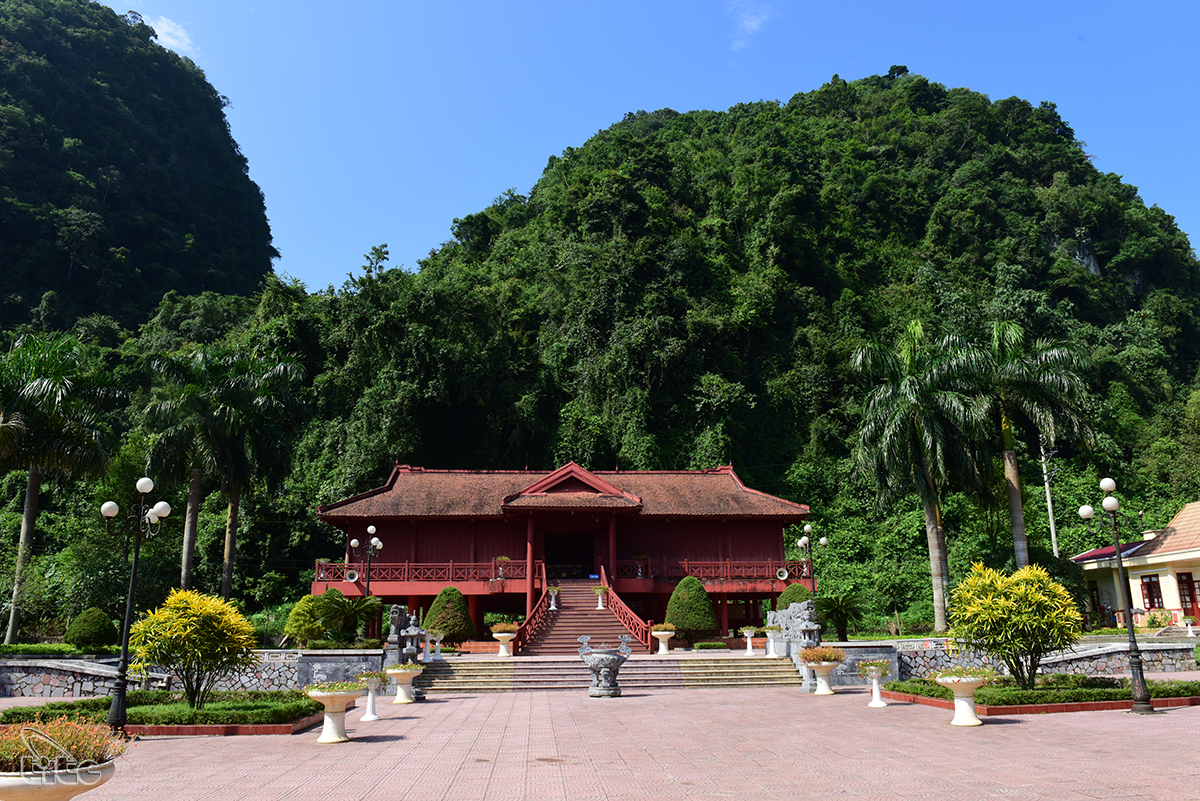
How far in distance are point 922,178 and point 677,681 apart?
52.5 m

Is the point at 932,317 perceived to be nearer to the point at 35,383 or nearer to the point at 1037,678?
the point at 1037,678

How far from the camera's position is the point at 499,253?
5562 cm

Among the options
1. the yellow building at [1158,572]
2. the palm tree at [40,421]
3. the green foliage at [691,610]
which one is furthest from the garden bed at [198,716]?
the yellow building at [1158,572]

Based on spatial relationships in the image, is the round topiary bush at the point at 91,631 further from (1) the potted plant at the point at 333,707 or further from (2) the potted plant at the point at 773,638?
(2) the potted plant at the point at 773,638

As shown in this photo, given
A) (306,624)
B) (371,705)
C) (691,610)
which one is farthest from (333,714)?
(691,610)

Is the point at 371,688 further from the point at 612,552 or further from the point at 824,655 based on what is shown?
the point at 612,552

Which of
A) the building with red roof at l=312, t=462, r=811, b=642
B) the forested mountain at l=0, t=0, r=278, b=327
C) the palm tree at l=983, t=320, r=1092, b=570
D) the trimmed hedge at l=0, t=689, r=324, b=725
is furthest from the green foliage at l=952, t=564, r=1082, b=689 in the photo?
the forested mountain at l=0, t=0, r=278, b=327

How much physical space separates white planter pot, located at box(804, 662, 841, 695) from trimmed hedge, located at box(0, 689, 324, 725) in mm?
10433

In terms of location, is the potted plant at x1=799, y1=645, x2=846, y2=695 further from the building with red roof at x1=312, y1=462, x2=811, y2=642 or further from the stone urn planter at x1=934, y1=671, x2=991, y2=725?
the building with red roof at x1=312, y1=462, x2=811, y2=642

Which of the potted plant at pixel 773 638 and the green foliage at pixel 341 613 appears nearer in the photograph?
the green foliage at pixel 341 613

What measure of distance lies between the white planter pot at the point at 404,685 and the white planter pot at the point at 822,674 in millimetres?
8898

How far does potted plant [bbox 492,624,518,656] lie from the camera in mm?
21703

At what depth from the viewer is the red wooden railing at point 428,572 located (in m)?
27.5

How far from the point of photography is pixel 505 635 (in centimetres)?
2178
